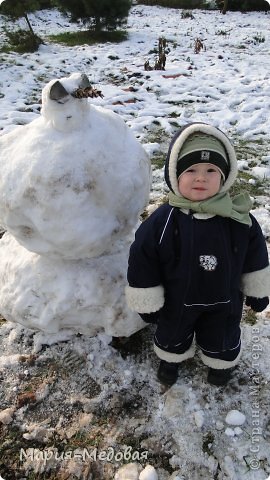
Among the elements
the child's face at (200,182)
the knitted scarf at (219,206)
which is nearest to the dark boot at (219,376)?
the knitted scarf at (219,206)

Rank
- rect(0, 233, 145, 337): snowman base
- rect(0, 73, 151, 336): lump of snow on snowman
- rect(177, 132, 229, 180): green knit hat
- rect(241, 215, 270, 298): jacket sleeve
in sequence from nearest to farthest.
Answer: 1. rect(177, 132, 229, 180): green knit hat
2. rect(0, 73, 151, 336): lump of snow on snowman
3. rect(241, 215, 270, 298): jacket sleeve
4. rect(0, 233, 145, 337): snowman base

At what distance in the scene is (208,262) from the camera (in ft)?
6.01

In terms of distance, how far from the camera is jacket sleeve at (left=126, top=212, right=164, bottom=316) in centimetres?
187

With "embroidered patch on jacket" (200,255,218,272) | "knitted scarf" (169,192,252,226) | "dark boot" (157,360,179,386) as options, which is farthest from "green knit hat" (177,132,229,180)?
"dark boot" (157,360,179,386)

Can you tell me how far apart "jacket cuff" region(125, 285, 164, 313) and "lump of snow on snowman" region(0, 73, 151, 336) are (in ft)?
0.93

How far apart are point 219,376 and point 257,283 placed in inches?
24.9

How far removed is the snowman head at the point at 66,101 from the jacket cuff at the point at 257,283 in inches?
42.6

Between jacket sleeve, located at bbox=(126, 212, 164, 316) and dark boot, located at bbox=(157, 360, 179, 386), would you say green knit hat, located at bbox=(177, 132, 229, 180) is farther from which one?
dark boot, located at bbox=(157, 360, 179, 386)

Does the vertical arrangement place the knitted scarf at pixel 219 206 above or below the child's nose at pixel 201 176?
below

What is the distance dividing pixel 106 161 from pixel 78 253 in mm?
474

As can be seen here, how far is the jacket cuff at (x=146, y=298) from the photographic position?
6.35 feet

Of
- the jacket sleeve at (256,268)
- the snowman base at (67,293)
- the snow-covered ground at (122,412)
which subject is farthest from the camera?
the snowman base at (67,293)

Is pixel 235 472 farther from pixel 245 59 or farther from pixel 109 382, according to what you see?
pixel 245 59

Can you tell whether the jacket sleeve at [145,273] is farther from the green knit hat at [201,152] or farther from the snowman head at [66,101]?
the snowman head at [66,101]
